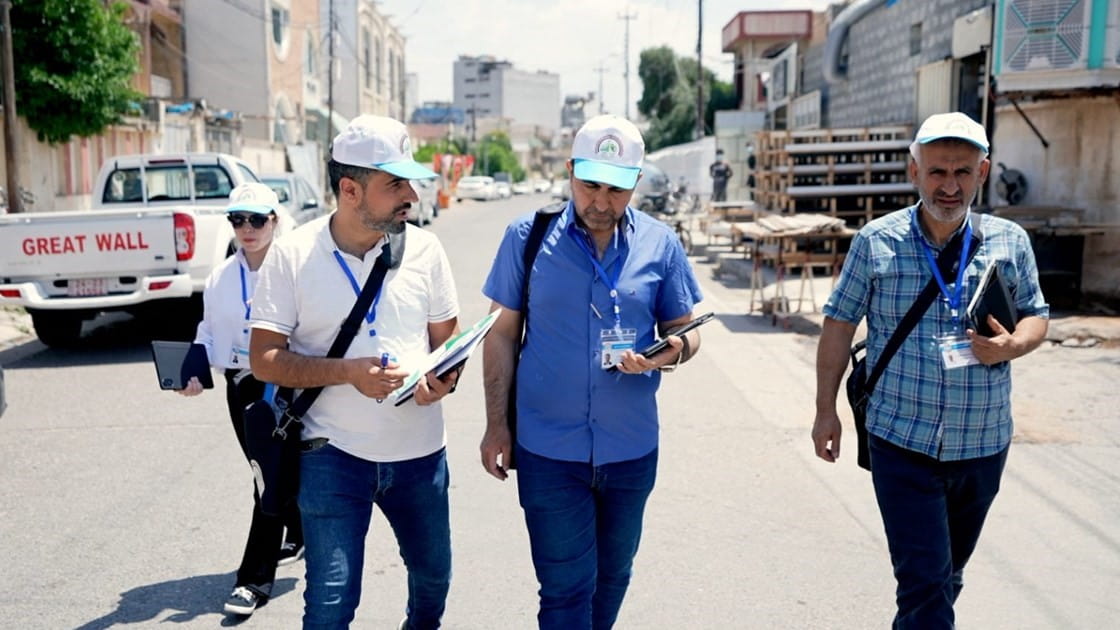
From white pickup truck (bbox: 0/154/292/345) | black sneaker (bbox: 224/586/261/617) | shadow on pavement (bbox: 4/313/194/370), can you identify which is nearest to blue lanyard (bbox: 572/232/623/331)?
black sneaker (bbox: 224/586/261/617)

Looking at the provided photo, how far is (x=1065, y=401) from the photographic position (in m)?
8.64

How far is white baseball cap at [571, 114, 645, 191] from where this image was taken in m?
3.29

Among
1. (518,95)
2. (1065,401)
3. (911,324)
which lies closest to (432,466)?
Result: (911,324)

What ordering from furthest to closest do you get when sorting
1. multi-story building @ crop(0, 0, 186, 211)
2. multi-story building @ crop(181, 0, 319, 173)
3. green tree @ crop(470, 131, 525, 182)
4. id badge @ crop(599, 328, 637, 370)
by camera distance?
green tree @ crop(470, 131, 525, 182) < multi-story building @ crop(181, 0, 319, 173) < multi-story building @ crop(0, 0, 186, 211) < id badge @ crop(599, 328, 637, 370)

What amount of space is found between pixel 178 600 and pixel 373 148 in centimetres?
254

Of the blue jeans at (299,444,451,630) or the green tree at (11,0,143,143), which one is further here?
the green tree at (11,0,143,143)

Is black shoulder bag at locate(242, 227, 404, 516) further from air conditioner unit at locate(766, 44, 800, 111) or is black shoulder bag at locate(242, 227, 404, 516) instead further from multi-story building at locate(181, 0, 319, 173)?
multi-story building at locate(181, 0, 319, 173)

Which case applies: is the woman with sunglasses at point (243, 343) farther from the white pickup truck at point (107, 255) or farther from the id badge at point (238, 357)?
the white pickup truck at point (107, 255)

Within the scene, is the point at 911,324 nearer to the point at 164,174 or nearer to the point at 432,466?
the point at 432,466

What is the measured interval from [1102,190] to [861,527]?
9372mm

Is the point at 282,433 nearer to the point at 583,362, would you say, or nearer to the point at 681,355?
the point at 583,362

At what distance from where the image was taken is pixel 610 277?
11.2 ft

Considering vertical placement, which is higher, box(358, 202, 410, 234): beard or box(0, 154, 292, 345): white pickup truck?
box(358, 202, 410, 234): beard

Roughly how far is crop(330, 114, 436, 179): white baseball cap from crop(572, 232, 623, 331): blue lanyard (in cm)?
53
